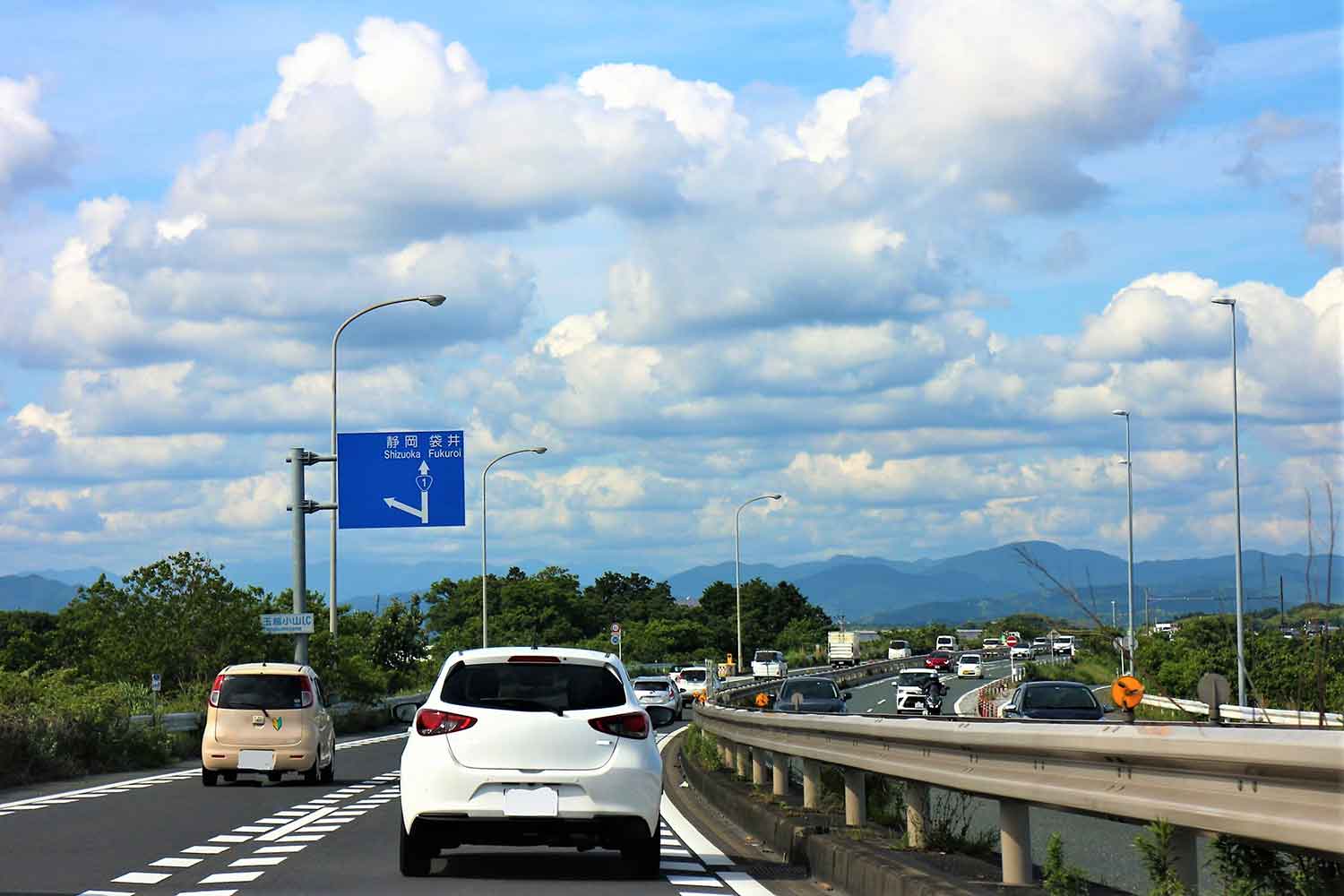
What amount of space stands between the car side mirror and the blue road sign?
25.2 m

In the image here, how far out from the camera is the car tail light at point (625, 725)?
12.8m

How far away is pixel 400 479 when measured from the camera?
3997cm

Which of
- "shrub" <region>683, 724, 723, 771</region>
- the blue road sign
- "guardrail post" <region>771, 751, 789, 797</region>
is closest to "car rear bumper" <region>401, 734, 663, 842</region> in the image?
"guardrail post" <region>771, 751, 789, 797</region>

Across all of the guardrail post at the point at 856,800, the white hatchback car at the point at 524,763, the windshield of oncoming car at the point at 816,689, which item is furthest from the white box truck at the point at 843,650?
the white hatchback car at the point at 524,763

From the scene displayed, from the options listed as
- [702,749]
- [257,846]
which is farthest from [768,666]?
[257,846]

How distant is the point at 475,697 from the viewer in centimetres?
1283

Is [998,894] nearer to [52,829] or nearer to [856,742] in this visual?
[856,742]

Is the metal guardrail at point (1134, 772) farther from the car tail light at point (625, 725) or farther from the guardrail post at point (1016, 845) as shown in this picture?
the car tail light at point (625, 725)

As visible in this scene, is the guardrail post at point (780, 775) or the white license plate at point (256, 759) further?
the white license plate at point (256, 759)

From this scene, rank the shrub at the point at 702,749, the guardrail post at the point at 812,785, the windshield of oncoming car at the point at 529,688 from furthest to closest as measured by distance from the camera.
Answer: the shrub at the point at 702,749 → the guardrail post at the point at 812,785 → the windshield of oncoming car at the point at 529,688

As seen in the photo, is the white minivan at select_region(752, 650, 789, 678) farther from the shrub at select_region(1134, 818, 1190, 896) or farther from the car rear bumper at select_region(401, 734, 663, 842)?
the shrub at select_region(1134, 818, 1190, 896)

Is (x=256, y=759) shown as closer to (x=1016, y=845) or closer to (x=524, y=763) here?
(x=524, y=763)

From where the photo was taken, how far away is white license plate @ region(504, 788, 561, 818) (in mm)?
12375

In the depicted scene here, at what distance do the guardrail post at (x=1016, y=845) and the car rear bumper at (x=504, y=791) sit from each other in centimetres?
404
